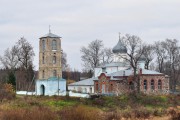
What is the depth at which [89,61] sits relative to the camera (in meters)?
81.7

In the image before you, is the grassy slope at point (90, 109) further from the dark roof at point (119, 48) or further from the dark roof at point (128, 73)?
the dark roof at point (119, 48)

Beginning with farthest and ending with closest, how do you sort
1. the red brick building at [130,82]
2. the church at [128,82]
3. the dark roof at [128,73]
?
the dark roof at [128,73]
the red brick building at [130,82]
the church at [128,82]

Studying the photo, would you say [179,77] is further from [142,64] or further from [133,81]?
[133,81]

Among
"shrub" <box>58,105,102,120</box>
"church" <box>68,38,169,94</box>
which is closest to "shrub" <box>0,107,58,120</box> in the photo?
"shrub" <box>58,105,102,120</box>

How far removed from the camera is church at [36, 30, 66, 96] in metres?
61.3

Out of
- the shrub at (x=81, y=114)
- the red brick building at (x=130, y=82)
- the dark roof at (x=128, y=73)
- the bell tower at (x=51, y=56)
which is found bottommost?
the shrub at (x=81, y=114)

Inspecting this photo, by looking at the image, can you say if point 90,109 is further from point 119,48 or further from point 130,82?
point 119,48

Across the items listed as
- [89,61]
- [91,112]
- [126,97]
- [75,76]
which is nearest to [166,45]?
[89,61]

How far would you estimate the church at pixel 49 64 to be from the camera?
61281 mm

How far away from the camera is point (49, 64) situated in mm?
62625

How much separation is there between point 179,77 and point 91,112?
190ft

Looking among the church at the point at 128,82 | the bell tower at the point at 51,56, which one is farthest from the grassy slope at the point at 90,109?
the bell tower at the point at 51,56

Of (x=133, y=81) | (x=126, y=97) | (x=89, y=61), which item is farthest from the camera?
(x=89, y=61)

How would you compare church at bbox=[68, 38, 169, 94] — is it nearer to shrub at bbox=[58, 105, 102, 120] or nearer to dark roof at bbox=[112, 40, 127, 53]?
dark roof at bbox=[112, 40, 127, 53]
